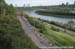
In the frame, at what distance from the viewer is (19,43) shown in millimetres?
2912

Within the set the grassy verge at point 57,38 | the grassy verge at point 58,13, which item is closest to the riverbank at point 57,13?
the grassy verge at point 58,13

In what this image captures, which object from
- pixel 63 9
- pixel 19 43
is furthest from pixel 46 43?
pixel 63 9

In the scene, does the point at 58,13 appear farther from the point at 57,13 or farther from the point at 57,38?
the point at 57,38

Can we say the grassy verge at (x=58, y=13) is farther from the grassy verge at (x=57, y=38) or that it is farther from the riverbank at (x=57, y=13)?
the grassy verge at (x=57, y=38)

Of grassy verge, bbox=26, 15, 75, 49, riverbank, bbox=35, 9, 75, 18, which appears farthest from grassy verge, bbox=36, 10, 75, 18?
grassy verge, bbox=26, 15, 75, 49

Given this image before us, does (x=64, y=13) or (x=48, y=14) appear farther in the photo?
(x=64, y=13)

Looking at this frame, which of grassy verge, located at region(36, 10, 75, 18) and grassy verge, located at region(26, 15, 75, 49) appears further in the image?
grassy verge, located at region(36, 10, 75, 18)

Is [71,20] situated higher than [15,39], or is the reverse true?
[15,39]

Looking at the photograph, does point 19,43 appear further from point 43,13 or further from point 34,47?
point 43,13

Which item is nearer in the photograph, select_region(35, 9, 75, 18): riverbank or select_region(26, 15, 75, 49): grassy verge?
select_region(26, 15, 75, 49): grassy verge

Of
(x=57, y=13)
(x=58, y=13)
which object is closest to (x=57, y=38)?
(x=57, y=13)

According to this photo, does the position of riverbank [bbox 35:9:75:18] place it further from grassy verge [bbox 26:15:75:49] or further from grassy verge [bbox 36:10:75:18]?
grassy verge [bbox 26:15:75:49]

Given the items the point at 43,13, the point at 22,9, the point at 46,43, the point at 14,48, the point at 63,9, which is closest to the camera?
the point at 14,48

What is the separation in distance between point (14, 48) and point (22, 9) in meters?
3.59
